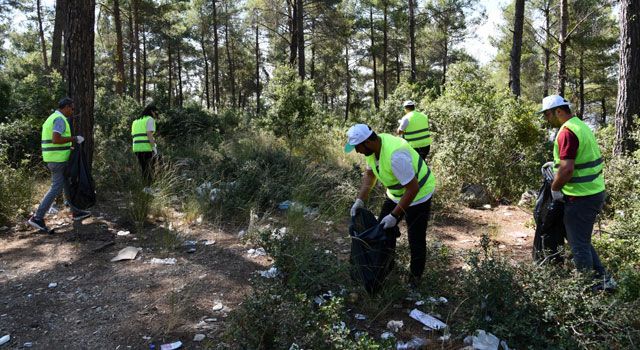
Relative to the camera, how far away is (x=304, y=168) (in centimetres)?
754

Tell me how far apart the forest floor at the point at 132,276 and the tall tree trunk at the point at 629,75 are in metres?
1.78

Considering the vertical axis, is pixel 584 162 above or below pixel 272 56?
below

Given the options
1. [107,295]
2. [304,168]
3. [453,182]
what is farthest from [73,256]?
[453,182]

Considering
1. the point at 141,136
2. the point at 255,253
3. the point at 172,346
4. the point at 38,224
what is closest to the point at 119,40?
the point at 141,136

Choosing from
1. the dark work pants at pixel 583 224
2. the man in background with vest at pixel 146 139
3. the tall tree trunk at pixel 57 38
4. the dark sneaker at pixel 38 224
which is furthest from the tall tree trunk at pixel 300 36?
the dark work pants at pixel 583 224

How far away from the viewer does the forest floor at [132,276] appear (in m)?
3.16

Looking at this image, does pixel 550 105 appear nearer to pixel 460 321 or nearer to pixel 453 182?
pixel 460 321

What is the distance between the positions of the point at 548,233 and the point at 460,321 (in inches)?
49.6

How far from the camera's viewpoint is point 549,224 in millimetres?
3752

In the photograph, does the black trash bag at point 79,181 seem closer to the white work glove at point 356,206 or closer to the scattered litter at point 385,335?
the white work glove at point 356,206

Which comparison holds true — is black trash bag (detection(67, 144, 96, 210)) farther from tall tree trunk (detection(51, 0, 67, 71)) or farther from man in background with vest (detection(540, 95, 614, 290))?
tall tree trunk (detection(51, 0, 67, 71))

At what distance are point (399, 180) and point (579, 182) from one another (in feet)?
4.77

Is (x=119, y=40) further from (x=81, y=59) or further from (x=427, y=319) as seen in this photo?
(x=427, y=319)

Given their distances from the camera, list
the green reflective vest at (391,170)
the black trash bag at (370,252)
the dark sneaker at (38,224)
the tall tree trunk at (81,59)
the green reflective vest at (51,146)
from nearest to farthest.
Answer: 1. the green reflective vest at (391,170)
2. the black trash bag at (370,252)
3. the dark sneaker at (38,224)
4. the green reflective vest at (51,146)
5. the tall tree trunk at (81,59)
